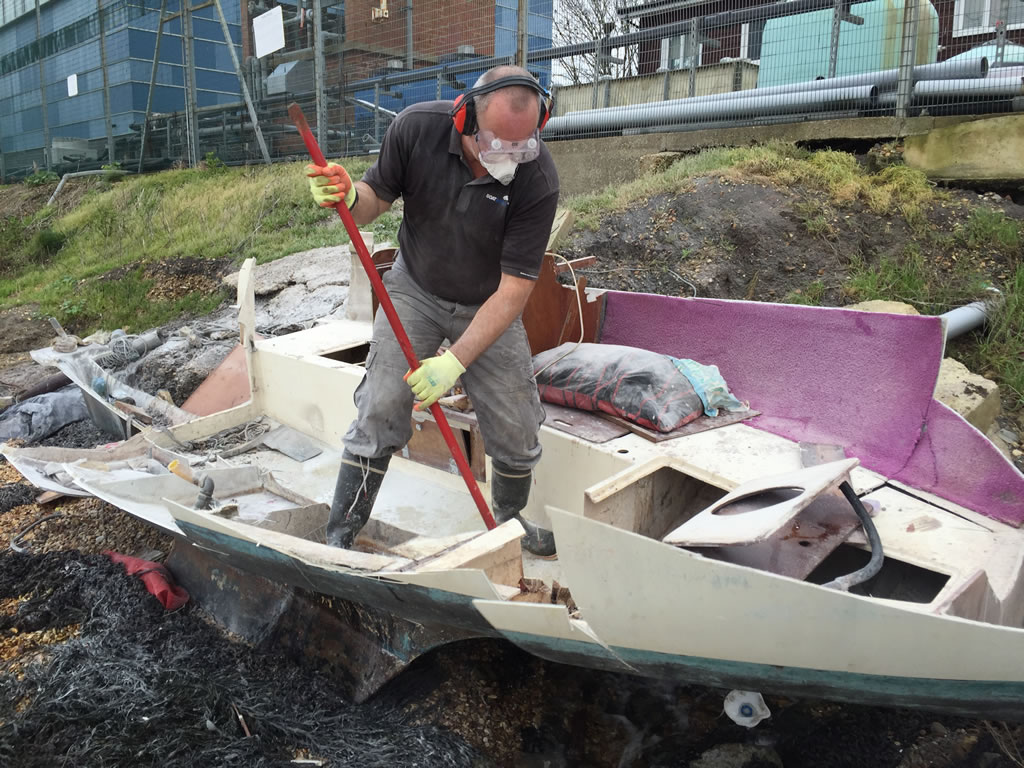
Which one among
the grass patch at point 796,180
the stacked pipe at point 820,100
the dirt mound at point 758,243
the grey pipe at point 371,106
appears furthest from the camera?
the grey pipe at point 371,106

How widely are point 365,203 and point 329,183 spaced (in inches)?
8.5

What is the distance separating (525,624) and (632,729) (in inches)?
31.7

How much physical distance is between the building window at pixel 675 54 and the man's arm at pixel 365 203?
7.35m

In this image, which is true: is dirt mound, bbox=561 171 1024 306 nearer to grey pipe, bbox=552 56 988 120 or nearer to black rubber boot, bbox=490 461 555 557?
grey pipe, bbox=552 56 988 120

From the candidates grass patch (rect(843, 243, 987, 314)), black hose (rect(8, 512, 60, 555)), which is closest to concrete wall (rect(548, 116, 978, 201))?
grass patch (rect(843, 243, 987, 314))

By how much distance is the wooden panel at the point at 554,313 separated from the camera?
3586 mm

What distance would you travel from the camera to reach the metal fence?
668cm

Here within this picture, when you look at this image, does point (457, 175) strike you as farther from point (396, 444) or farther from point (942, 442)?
point (942, 442)

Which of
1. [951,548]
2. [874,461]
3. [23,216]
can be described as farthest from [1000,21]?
[23,216]

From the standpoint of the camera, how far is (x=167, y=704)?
99.4 inches

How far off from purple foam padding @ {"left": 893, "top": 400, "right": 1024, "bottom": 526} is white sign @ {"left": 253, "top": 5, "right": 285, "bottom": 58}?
32.3 feet

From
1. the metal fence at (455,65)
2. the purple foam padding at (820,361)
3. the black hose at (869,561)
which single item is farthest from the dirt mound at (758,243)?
the black hose at (869,561)

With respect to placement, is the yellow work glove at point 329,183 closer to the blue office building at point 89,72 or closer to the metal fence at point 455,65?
the metal fence at point 455,65

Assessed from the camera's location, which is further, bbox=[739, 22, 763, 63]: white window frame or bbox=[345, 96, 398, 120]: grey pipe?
bbox=[345, 96, 398, 120]: grey pipe
